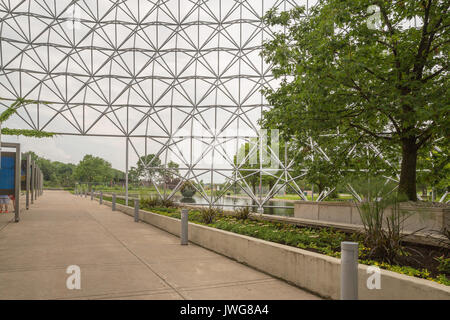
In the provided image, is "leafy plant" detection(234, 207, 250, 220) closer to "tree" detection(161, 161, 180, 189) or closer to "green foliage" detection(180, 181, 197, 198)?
"green foliage" detection(180, 181, 197, 198)

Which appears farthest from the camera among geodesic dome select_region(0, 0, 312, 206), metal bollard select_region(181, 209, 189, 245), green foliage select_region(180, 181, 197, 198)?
green foliage select_region(180, 181, 197, 198)

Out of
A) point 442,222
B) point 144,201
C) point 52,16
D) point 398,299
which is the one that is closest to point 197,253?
point 398,299

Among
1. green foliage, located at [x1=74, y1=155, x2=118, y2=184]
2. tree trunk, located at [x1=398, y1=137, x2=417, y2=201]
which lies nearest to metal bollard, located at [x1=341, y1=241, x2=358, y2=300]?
tree trunk, located at [x1=398, y1=137, x2=417, y2=201]

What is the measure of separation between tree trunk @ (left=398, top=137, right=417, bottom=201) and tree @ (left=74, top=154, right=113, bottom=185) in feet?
280

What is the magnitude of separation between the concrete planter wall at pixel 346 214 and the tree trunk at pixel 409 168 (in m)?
0.70

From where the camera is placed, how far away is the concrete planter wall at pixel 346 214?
29.7 feet

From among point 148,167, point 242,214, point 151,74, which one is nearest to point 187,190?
point 148,167

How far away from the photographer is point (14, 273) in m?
6.62

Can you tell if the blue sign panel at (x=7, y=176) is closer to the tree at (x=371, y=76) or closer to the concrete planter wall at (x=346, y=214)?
the tree at (x=371, y=76)

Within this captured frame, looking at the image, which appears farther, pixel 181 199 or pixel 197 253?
pixel 181 199

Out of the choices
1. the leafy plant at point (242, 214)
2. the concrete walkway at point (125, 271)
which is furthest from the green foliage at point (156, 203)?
the concrete walkway at point (125, 271)

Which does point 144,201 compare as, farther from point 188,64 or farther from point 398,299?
point 398,299

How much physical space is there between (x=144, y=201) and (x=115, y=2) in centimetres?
1786

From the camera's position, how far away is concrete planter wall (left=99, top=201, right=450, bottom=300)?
14.4 feet
